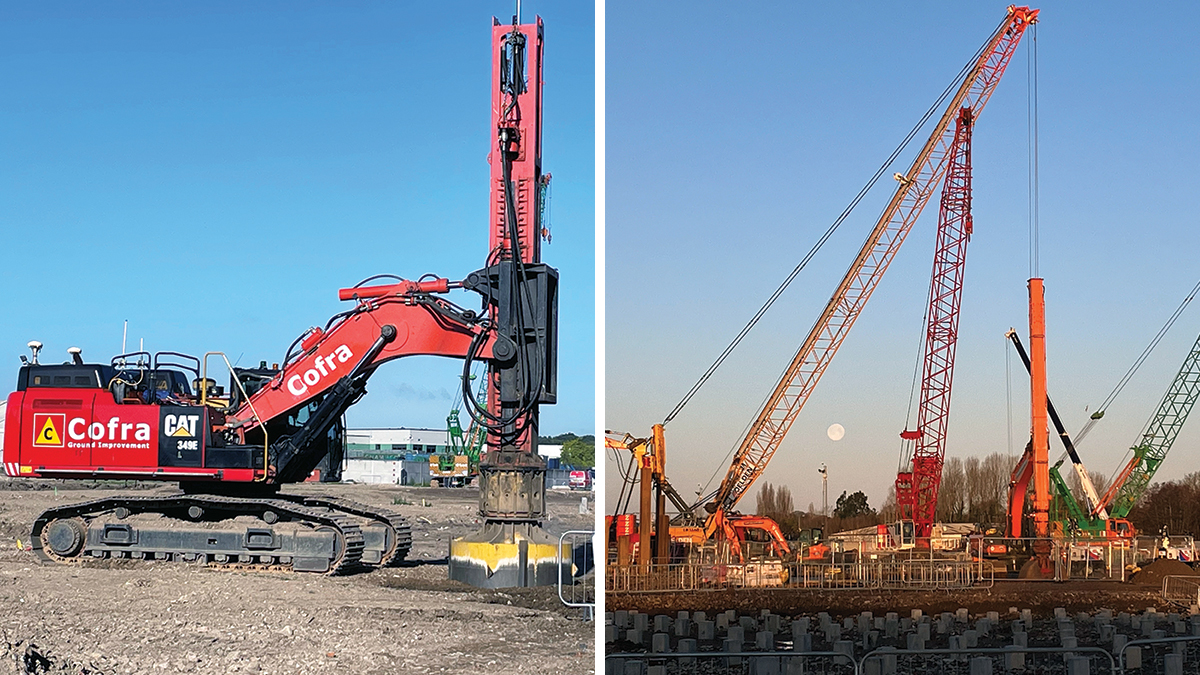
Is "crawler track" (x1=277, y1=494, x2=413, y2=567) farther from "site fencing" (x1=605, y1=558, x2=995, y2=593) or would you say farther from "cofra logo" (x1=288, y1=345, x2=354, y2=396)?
"site fencing" (x1=605, y1=558, x2=995, y2=593)

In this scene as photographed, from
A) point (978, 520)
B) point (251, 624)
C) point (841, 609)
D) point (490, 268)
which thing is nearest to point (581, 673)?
point (251, 624)

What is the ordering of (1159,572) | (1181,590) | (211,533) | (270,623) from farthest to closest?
(1159,572) → (1181,590) → (211,533) → (270,623)

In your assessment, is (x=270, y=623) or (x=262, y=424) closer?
(x=270, y=623)

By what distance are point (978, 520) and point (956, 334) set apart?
10.9m

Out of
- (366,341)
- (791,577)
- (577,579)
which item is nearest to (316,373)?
(366,341)

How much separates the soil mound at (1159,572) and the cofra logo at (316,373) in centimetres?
1665

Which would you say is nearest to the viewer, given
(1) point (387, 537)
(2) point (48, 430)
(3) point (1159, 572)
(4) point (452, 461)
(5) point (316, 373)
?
(2) point (48, 430)

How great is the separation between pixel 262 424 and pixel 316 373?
764 mm

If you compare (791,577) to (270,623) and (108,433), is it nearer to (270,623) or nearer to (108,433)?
(108,433)

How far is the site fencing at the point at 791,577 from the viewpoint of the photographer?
20109 millimetres

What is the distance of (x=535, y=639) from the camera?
335 inches

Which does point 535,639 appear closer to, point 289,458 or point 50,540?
point 289,458

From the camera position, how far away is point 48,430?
12445 millimetres

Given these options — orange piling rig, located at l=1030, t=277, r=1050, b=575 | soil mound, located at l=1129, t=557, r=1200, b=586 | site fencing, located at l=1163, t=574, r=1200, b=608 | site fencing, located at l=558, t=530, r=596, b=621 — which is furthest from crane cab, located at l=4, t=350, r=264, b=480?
orange piling rig, located at l=1030, t=277, r=1050, b=575
